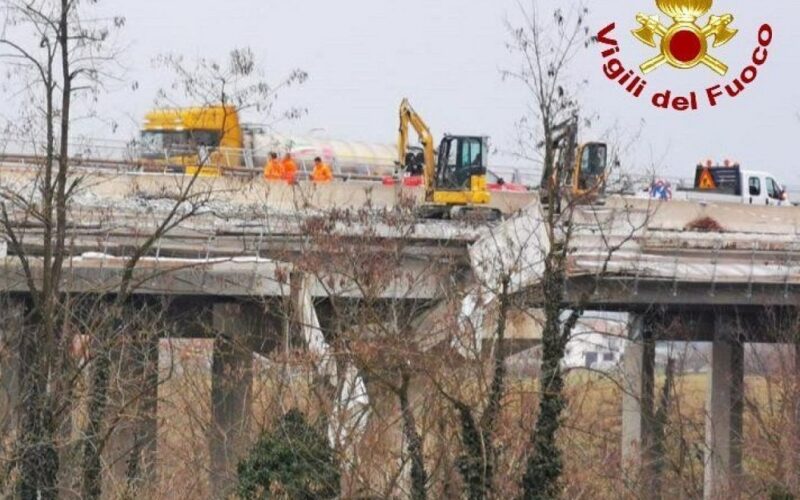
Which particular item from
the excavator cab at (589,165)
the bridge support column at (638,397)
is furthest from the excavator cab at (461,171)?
the bridge support column at (638,397)

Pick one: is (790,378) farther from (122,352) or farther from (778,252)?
(122,352)

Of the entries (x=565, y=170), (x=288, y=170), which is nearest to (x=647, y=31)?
(x=565, y=170)

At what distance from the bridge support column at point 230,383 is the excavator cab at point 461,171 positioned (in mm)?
10626

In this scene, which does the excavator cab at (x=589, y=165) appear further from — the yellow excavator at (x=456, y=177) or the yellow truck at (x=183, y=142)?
the yellow truck at (x=183, y=142)

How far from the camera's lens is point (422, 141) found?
49.2 meters

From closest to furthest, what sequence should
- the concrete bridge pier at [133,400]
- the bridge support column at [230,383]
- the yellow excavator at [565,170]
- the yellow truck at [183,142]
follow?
1. the yellow excavator at [565,170]
2. the concrete bridge pier at [133,400]
3. the bridge support column at [230,383]
4. the yellow truck at [183,142]

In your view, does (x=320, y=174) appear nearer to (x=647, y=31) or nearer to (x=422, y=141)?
(x=422, y=141)

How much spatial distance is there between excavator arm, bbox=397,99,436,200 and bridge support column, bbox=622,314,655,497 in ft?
22.4

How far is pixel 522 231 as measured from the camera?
36688 millimetres

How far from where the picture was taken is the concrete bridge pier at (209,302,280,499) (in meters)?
34.3

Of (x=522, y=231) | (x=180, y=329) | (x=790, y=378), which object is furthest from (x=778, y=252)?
(x=180, y=329)

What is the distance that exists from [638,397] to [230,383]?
33.8 ft

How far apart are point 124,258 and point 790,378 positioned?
16205 mm

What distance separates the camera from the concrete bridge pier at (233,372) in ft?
113
